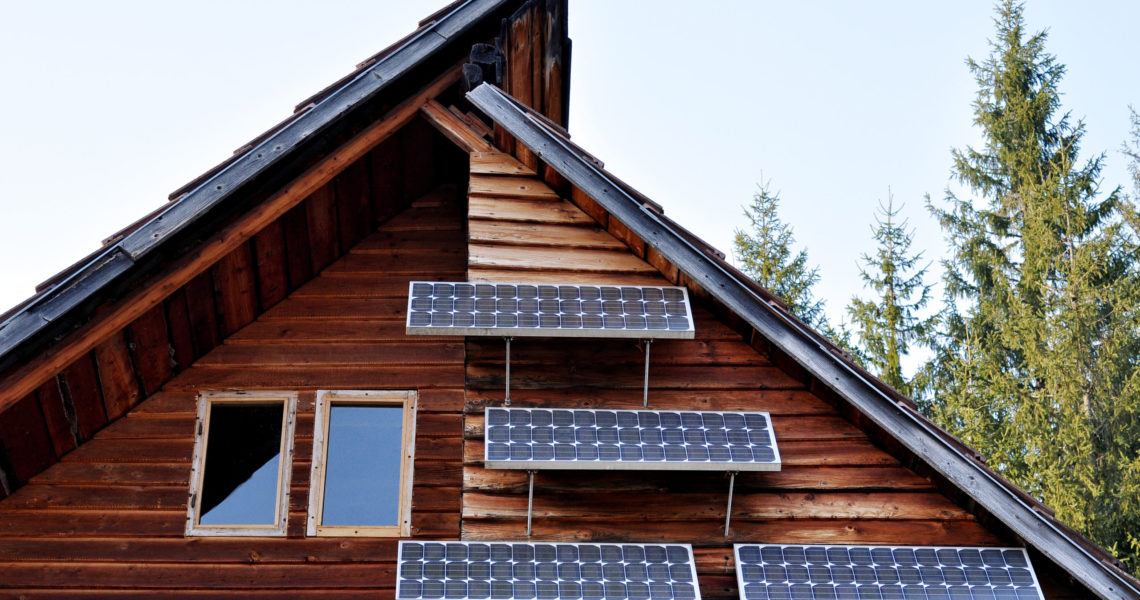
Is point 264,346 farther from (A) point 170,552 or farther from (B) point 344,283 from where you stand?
(A) point 170,552

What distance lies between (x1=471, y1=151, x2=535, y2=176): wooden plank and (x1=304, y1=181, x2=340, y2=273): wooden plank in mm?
1155

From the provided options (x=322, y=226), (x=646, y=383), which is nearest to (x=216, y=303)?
(x=322, y=226)

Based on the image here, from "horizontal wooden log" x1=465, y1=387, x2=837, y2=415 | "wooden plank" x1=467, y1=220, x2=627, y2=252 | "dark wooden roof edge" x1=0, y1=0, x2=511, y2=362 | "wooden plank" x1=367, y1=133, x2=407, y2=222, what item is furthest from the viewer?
"wooden plank" x1=367, y1=133, x2=407, y2=222

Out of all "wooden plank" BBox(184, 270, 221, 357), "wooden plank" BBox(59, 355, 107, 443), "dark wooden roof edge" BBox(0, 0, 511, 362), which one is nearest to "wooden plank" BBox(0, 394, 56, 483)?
"wooden plank" BBox(59, 355, 107, 443)

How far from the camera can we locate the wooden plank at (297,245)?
8.69 m

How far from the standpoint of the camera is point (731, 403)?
7730 mm

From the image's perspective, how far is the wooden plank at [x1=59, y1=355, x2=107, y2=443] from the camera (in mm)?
7832

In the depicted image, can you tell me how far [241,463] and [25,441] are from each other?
56.6 inches

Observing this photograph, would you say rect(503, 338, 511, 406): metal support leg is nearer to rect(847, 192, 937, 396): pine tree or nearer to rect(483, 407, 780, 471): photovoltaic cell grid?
rect(483, 407, 780, 471): photovoltaic cell grid

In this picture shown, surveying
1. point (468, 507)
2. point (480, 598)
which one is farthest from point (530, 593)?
point (468, 507)

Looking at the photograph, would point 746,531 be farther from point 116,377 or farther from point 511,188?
point 116,377

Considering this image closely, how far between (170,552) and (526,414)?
2.67m

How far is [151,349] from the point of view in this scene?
8219 mm

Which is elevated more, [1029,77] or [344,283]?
[1029,77]
